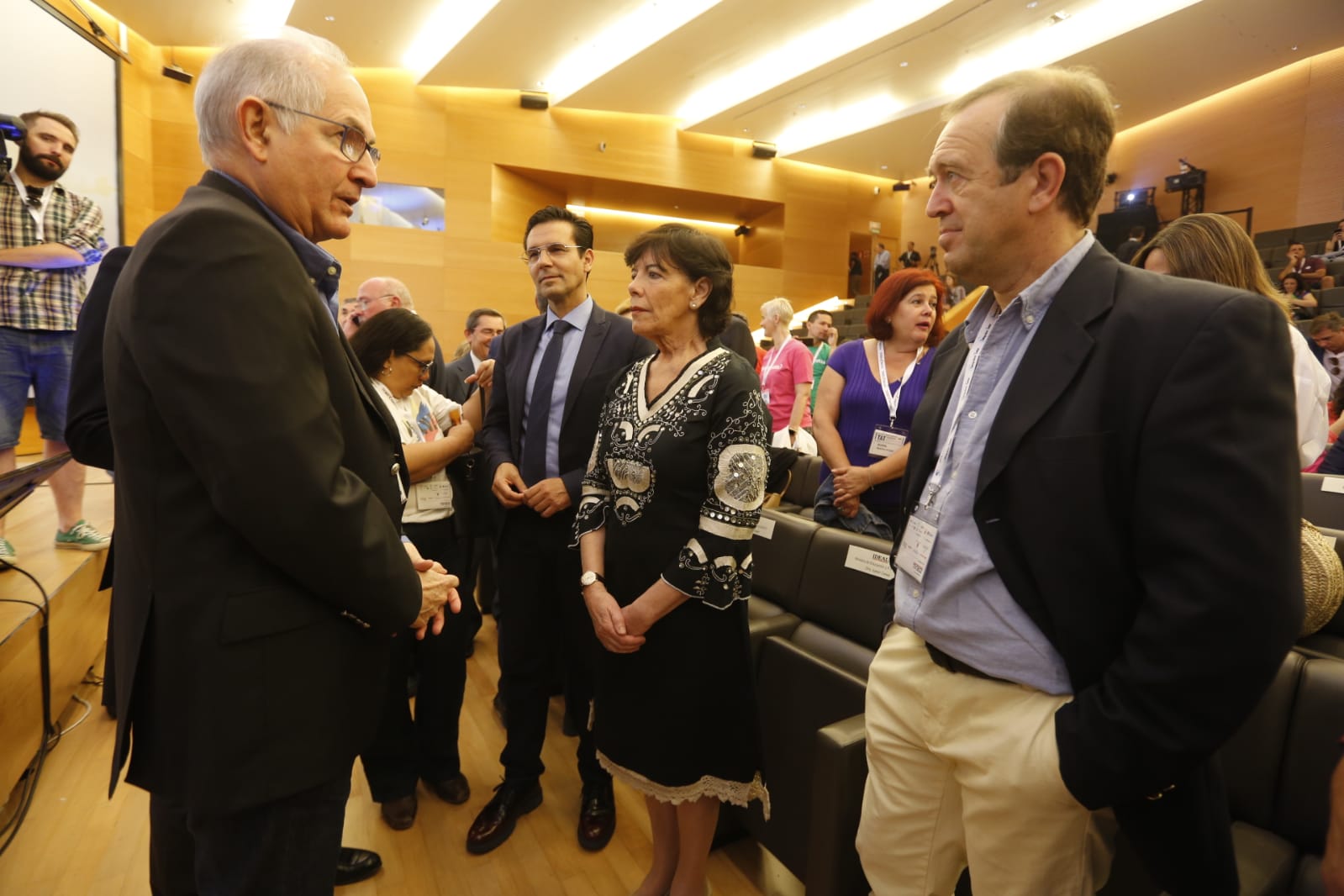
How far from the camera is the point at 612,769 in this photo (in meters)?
1.62

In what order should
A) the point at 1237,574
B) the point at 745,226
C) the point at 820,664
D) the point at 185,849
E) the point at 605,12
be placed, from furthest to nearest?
the point at 745,226 → the point at 605,12 → the point at 820,664 → the point at 185,849 → the point at 1237,574

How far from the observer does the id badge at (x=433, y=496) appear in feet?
6.54

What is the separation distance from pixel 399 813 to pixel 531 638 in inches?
25.5

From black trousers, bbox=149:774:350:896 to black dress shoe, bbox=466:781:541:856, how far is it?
1024 mm

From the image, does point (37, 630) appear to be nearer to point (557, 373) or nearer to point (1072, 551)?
point (557, 373)

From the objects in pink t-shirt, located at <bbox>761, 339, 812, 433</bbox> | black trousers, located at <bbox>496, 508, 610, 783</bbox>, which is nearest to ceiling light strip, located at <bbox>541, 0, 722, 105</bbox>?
pink t-shirt, located at <bbox>761, 339, 812, 433</bbox>

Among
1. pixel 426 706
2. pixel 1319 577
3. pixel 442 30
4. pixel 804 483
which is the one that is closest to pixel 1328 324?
pixel 804 483

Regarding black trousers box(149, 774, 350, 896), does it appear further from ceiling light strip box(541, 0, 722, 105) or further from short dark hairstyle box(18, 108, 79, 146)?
ceiling light strip box(541, 0, 722, 105)

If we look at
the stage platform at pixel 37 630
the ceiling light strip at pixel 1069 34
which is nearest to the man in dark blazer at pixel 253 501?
the stage platform at pixel 37 630

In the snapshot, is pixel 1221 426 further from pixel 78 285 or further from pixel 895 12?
pixel 895 12

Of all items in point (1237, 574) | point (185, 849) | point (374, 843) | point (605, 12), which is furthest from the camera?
point (605, 12)

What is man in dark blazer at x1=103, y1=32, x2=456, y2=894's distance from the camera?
797mm

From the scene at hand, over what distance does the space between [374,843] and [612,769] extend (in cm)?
87

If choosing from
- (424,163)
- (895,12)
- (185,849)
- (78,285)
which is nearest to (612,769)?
(185,849)
